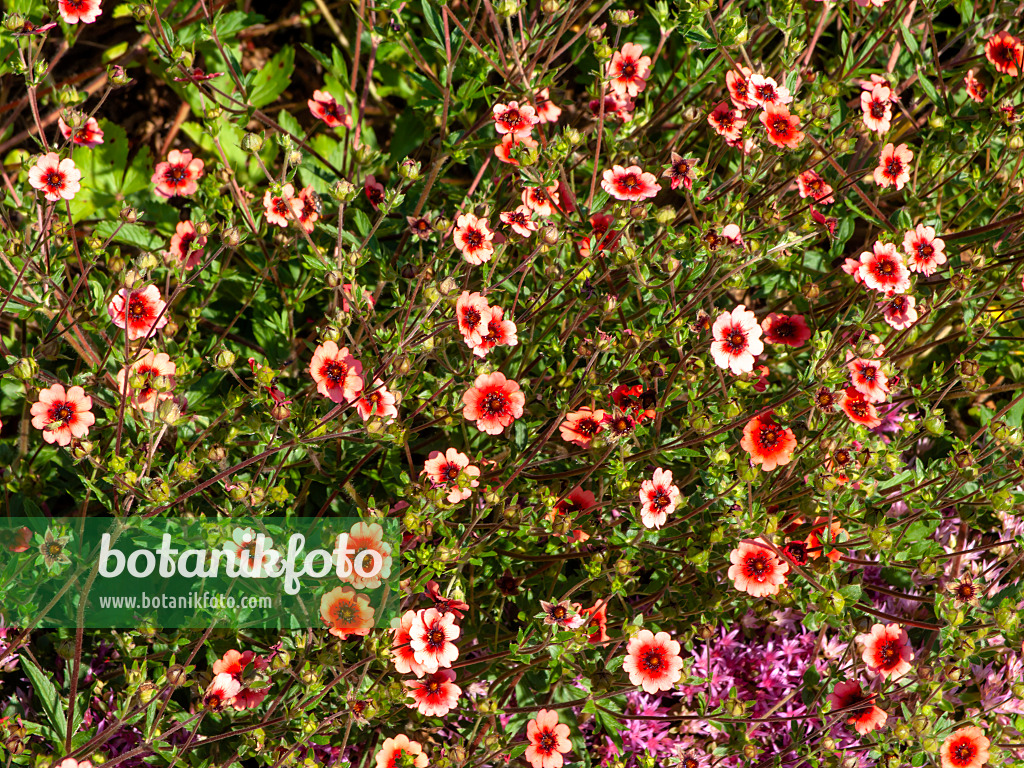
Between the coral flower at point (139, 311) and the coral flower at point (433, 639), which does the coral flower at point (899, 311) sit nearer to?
the coral flower at point (433, 639)

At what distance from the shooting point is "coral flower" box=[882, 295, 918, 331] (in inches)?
96.1

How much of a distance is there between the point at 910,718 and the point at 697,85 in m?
2.07

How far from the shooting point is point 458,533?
96.5 inches

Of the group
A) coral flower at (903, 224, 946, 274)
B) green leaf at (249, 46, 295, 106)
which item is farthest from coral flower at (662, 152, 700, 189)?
green leaf at (249, 46, 295, 106)

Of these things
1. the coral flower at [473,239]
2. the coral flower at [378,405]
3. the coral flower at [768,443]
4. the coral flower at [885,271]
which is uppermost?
the coral flower at [473,239]

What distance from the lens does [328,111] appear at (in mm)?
3053

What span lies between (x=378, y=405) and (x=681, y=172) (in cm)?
112

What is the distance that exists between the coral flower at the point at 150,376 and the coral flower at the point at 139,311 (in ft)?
0.22

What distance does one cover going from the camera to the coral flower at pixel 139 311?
7.82 ft

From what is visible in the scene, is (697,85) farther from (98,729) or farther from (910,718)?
(98,729)

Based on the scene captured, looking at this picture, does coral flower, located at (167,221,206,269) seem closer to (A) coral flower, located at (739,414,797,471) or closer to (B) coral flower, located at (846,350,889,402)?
(A) coral flower, located at (739,414,797,471)

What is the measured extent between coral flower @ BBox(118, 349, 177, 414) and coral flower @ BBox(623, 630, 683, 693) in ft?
4.48

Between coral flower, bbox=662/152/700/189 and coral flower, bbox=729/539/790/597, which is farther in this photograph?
coral flower, bbox=662/152/700/189

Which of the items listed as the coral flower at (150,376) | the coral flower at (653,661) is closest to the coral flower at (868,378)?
the coral flower at (653,661)
